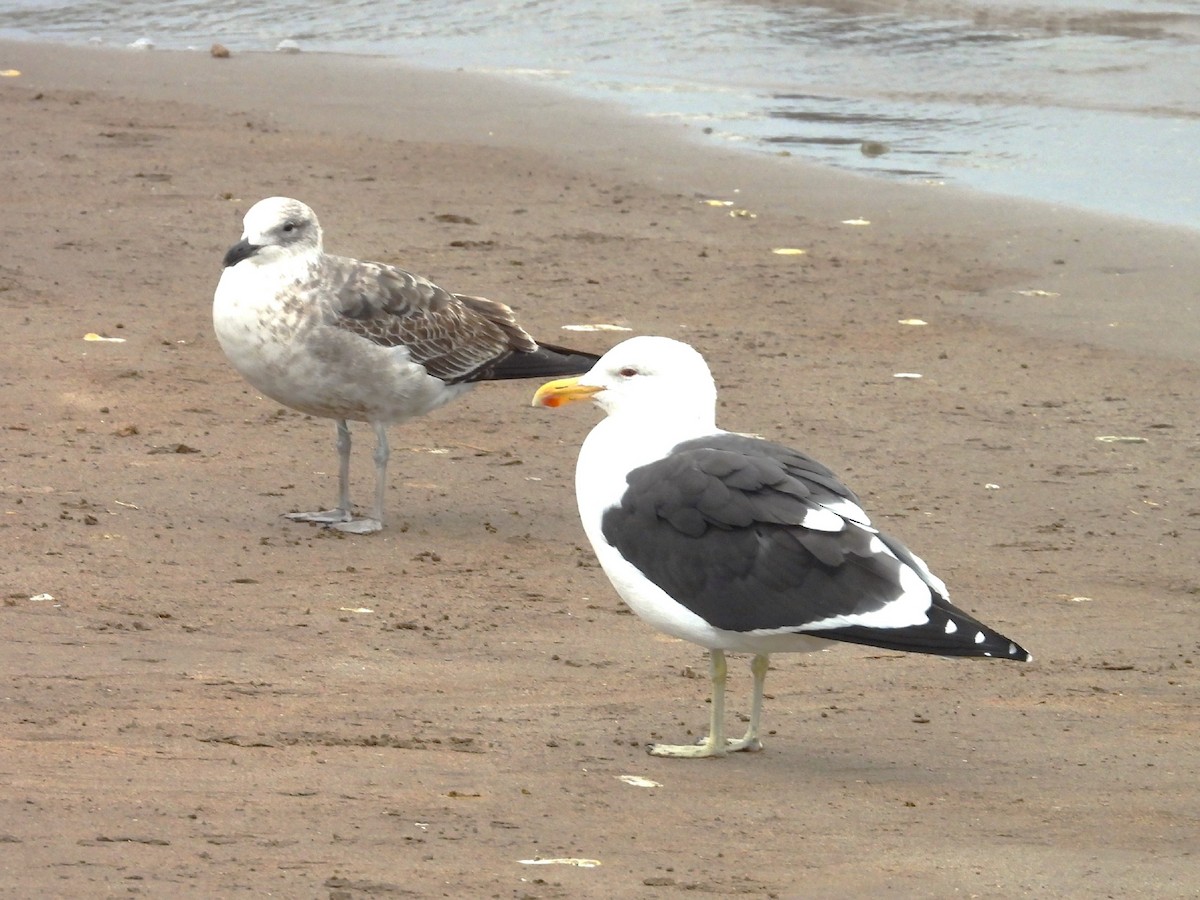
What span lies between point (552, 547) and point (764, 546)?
276 cm

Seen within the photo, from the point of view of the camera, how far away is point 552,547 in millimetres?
8109

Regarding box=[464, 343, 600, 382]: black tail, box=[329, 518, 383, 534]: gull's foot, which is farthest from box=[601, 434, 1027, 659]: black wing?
box=[464, 343, 600, 382]: black tail

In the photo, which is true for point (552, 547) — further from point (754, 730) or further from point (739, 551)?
point (739, 551)

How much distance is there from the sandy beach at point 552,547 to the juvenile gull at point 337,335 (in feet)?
1.47

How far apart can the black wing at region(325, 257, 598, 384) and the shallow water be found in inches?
259

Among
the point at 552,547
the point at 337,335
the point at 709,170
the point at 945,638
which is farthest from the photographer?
the point at 709,170

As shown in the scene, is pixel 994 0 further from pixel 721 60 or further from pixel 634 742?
pixel 634 742

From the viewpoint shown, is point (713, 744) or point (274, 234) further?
point (274, 234)

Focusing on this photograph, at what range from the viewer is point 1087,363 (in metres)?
11.0

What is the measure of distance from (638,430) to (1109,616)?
7.76 feet

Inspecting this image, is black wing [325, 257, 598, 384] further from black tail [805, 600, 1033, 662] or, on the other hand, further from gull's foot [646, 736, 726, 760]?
black tail [805, 600, 1033, 662]

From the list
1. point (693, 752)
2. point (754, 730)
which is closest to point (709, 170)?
point (754, 730)

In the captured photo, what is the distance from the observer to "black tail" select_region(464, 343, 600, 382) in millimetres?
9125

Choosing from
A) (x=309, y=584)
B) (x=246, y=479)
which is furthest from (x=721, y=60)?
(x=309, y=584)
